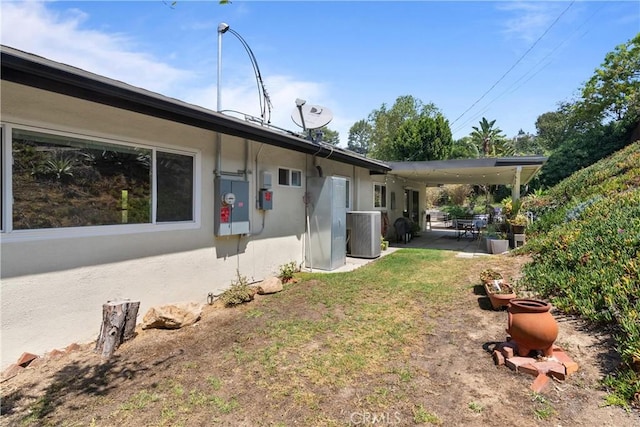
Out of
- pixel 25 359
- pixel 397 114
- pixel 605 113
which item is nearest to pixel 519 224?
pixel 25 359

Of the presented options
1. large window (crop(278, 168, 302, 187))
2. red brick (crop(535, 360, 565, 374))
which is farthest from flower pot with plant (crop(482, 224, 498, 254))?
red brick (crop(535, 360, 565, 374))

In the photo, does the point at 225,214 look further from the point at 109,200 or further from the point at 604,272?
the point at 604,272

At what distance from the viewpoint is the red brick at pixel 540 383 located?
285 cm

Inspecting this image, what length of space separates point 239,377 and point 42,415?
1.53 meters

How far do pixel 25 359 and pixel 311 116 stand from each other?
6337 millimetres

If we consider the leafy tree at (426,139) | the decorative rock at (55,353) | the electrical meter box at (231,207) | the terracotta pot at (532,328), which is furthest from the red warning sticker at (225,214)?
the leafy tree at (426,139)

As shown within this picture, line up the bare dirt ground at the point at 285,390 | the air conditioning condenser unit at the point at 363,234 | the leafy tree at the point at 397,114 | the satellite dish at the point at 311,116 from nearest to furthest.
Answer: the bare dirt ground at the point at 285,390
the satellite dish at the point at 311,116
the air conditioning condenser unit at the point at 363,234
the leafy tree at the point at 397,114

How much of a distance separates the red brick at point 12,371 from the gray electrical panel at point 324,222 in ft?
18.1

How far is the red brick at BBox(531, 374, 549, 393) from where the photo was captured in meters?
2.85

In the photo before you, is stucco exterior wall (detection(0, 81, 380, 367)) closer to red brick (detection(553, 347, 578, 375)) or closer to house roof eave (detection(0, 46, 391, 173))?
house roof eave (detection(0, 46, 391, 173))

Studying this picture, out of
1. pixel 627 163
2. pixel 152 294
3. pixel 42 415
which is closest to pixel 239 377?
pixel 42 415

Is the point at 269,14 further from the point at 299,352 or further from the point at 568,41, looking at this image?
the point at 568,41

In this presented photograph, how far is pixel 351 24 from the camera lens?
9.34 metres

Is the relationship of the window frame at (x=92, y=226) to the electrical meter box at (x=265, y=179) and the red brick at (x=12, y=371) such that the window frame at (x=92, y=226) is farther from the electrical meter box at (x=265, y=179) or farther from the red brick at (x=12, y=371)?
the electrical meter box at (x=265, y=179)
